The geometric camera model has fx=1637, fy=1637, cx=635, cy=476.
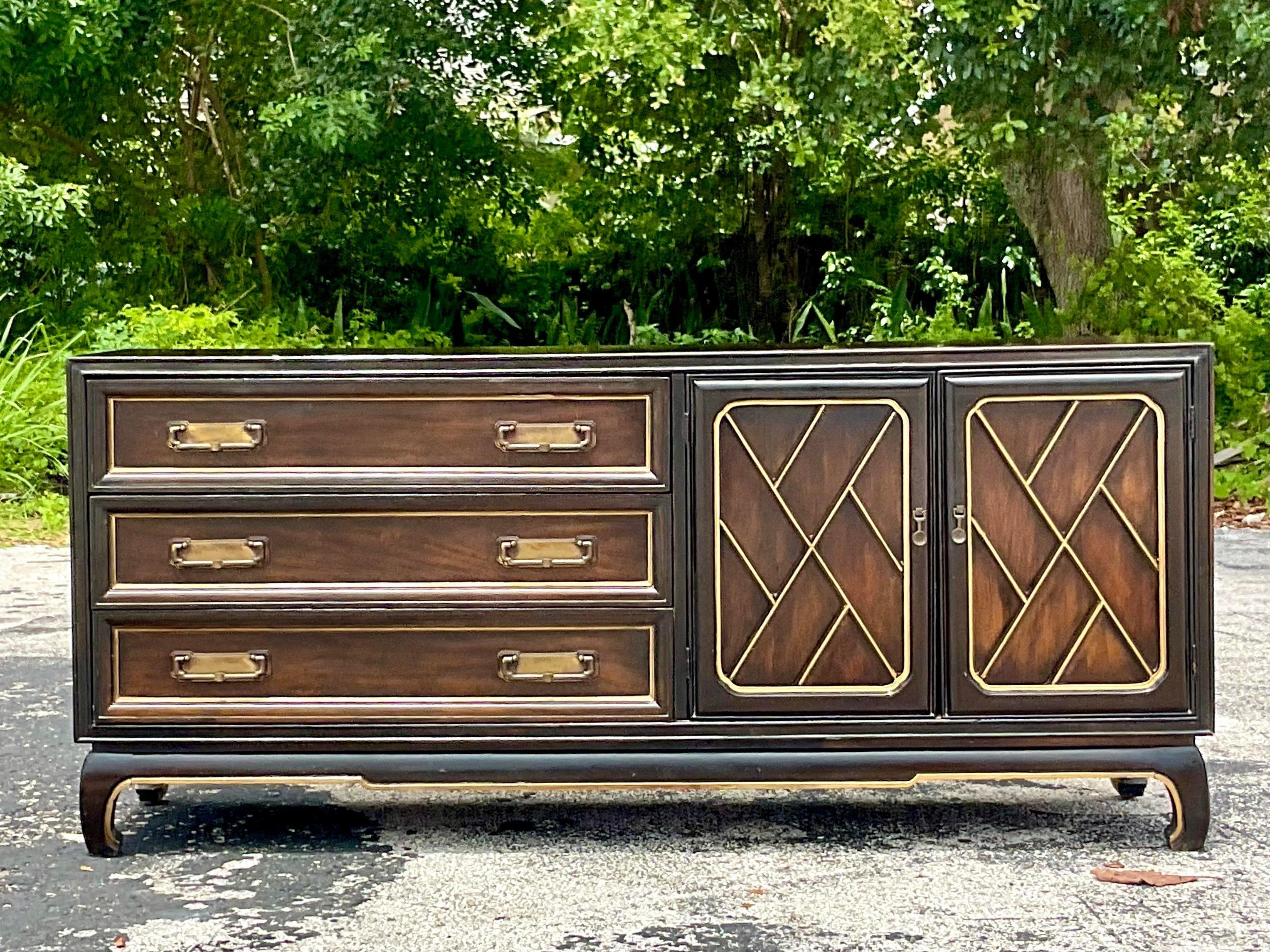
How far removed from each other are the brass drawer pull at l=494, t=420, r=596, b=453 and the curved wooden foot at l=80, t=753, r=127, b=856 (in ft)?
3.74

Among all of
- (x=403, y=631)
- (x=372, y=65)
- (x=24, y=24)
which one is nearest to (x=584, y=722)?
(x=403, y=631)

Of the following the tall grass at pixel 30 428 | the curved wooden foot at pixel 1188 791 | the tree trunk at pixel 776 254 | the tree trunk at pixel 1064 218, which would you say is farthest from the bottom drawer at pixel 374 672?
the tree trunk at pixel 776 254

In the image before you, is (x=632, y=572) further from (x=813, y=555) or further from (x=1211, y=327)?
(x=1211, y=327)

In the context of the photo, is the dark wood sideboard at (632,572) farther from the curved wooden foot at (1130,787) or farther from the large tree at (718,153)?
the large tree at (718,153)

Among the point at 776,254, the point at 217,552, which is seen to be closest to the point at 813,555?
the point at 217,552

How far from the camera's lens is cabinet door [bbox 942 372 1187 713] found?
3639mm

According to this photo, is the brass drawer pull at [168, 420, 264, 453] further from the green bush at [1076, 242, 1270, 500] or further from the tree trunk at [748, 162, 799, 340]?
the tree trunk at [748, 162, 799, 340]

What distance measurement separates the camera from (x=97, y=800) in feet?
12.0

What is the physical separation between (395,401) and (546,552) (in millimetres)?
476

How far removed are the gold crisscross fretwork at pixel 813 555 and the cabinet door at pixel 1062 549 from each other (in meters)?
0.11

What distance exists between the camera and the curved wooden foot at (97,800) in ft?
12.0

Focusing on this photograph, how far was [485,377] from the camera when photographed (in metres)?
3.65

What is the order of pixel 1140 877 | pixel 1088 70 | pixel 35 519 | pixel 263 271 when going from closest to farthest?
pixel 1140 877, pixel 1088 70, pixel 35 519, pixel 263 271

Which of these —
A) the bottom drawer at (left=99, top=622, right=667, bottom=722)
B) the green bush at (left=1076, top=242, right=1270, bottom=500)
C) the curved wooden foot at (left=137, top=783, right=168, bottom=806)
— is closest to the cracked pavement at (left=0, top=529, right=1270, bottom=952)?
the curved wooden foot at (left=137, top=783, right=168, bottom=806)
